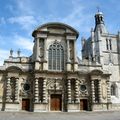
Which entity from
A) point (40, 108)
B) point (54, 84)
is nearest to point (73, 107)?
point (54, 84)

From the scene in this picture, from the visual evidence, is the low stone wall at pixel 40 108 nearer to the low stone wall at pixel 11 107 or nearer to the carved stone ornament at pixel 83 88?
the low stone wall at pixel 11 107

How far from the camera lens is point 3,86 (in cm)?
3162

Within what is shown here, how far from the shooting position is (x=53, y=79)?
108 feet

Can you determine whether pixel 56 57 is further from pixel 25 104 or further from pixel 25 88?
pixel 25 104

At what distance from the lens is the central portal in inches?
1275

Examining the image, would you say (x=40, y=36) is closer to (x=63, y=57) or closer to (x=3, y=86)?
(x=63, y=57)

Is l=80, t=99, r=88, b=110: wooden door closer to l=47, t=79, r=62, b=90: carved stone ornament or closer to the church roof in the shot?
l=47, t=79, r=62, b=90: carved stone ornament

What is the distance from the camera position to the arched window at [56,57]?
33.9 meters

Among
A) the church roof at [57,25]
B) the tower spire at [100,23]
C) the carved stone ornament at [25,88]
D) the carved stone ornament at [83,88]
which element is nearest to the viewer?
the carved stone ornament at [25,88]

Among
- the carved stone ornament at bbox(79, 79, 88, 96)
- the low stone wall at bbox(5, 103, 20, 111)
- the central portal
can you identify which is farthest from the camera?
the carved stone ornament at bbox(79, 79, 88, 96)

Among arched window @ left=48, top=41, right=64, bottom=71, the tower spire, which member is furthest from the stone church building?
the tower spire

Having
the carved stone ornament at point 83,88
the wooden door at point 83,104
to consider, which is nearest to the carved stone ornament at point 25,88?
the carved stone ornament at point 83,88

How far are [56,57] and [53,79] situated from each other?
3326 millimetres


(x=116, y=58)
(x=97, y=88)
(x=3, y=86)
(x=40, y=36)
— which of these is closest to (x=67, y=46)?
(x=40, y=36)
